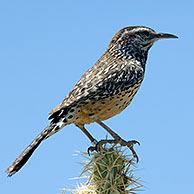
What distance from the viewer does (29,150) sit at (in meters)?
4.30

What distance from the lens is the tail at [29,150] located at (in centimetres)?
414

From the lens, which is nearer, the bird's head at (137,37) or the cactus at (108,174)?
the cactus at (108,174)

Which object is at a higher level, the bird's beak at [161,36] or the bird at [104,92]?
the bird's beak at [161,36]

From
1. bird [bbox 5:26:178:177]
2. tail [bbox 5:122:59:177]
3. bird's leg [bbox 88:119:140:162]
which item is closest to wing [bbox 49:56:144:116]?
bird [bbox 5:26:178:177]

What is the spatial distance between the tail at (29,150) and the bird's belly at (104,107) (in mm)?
430

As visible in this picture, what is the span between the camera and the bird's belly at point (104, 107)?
482cm

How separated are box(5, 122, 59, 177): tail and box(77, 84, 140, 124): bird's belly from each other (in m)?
0.43

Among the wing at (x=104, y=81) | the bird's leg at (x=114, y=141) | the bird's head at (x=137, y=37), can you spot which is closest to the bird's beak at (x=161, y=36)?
the bird's head at (x=137, y=37)

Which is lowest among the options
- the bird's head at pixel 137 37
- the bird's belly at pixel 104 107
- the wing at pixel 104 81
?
the bird's belly at pixel 104 107

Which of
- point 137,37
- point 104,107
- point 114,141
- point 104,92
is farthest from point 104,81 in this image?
point 137,37

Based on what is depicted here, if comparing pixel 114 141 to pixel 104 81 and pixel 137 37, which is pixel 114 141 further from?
pixel 137 37

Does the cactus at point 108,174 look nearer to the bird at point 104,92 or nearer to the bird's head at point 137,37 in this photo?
the bird at point 104,92

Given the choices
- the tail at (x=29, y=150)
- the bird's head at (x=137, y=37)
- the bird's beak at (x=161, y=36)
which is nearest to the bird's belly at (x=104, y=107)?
the tail at (x=29, y=150)

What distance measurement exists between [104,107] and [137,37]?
1.33 metres
